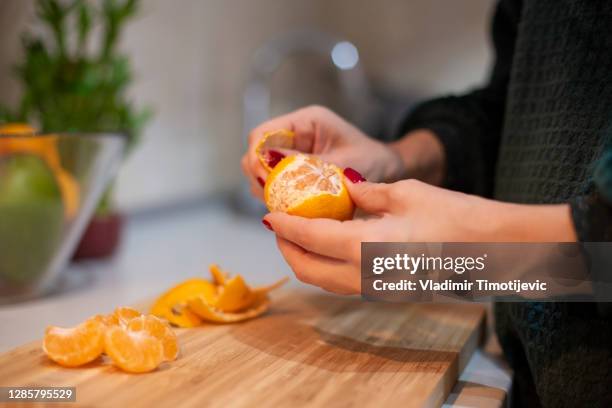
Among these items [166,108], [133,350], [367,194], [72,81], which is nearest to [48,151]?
[72,81]

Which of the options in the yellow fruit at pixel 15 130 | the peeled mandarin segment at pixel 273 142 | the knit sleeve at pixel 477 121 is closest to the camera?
the peeled mandarin segment at pixel 273 142

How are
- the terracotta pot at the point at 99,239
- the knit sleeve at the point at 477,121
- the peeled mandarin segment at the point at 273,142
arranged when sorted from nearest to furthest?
the peeled mandarin segment at the point at 273,142 → the knit sleeve at the point at 477,121 → the terracotta pot at the point at 99,239

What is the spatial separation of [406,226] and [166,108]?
1375 mm

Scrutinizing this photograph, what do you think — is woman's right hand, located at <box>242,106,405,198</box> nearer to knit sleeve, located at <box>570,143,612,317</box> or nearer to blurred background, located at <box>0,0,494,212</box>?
knit sleeve, located at <box>570,143,612,317</box>

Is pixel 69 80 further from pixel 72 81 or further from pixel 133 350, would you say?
pixel 133 350

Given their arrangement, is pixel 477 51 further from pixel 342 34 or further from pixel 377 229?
pixel 377 229

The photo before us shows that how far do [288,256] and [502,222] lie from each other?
224 millimetres

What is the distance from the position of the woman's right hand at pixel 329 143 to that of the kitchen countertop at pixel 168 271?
0.95 feet

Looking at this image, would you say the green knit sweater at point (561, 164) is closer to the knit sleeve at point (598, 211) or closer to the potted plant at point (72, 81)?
the knit sleeve at point (598, 211)

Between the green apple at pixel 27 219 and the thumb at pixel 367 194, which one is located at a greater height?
the thumb at pixel 367 194

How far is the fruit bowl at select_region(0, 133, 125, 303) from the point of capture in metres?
0.97

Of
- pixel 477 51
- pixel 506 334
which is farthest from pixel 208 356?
pixel 477 51

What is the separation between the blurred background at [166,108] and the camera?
103 cm

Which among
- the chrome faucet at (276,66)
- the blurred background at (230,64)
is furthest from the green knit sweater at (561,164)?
the chrome faucet at (276,66)
